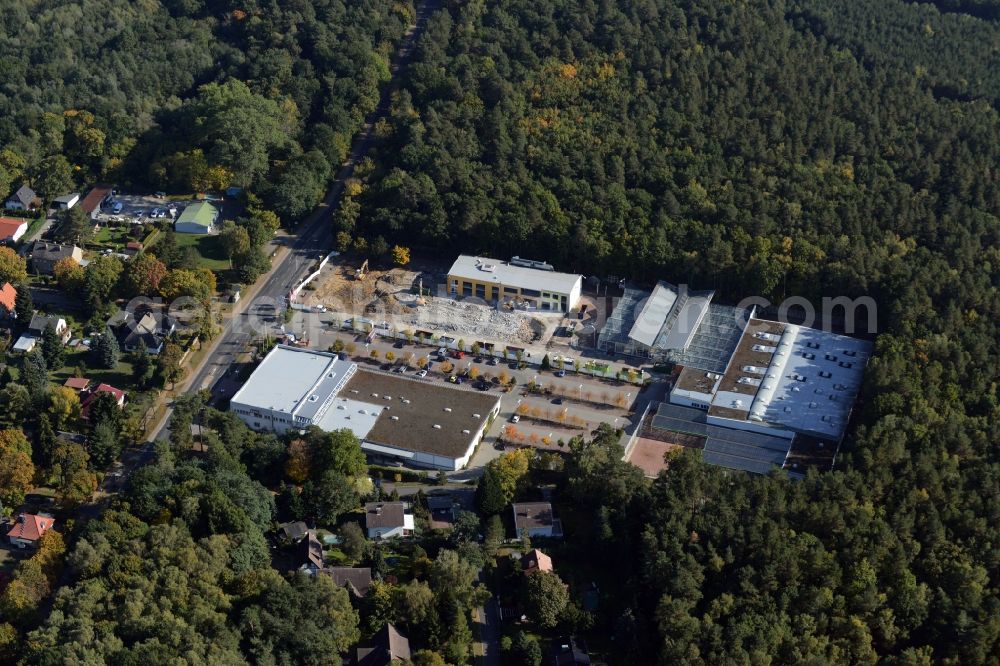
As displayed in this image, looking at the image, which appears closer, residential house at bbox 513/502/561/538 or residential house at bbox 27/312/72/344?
residential house at bbox 513/502/561/538

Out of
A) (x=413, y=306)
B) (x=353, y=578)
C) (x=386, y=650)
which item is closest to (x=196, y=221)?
(x=413, y=306)

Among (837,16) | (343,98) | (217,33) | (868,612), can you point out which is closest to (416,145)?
(343,98)

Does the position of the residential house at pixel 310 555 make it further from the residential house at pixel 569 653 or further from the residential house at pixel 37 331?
the residential house at pixel 37 331

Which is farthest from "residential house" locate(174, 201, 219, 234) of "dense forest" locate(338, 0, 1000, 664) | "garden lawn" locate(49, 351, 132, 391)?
"garden lawn" locate(49, 351, 132, 391)

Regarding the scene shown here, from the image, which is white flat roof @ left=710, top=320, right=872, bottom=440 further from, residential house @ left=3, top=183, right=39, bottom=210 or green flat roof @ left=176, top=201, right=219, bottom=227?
residential house @ left=3, top=183, right=39, bottom=210

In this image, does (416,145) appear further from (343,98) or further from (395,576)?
(395,576)
